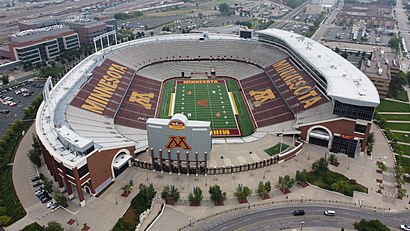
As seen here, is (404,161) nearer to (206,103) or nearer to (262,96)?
(262,96)

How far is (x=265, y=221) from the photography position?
166 feet

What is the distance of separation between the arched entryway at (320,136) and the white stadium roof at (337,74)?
772 centimetres

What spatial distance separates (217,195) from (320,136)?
28886 mm

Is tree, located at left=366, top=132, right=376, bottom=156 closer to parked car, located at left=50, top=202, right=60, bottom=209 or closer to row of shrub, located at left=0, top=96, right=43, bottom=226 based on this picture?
parked car, located at left=50, top=202, right=60, bottom=209

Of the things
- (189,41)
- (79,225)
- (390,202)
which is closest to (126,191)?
(79,225)

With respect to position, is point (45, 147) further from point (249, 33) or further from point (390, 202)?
point (249, 33)

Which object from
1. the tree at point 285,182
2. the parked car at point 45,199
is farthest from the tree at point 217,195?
the parked car at point 45,199

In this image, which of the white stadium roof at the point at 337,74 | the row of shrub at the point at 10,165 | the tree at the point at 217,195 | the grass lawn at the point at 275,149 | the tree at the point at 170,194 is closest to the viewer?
the row of shrub at the point at 10,165

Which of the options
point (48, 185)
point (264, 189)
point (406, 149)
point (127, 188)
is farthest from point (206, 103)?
point (406, 149)

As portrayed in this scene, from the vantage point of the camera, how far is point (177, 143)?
59375mm

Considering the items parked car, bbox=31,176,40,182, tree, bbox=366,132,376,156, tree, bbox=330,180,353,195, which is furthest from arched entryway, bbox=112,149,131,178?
tree, bbox=366,132,376,156

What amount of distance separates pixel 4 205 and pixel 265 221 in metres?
43.5

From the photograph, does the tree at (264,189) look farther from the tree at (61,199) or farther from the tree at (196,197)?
the tree at (61,199)

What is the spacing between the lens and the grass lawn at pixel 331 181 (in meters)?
57.2
